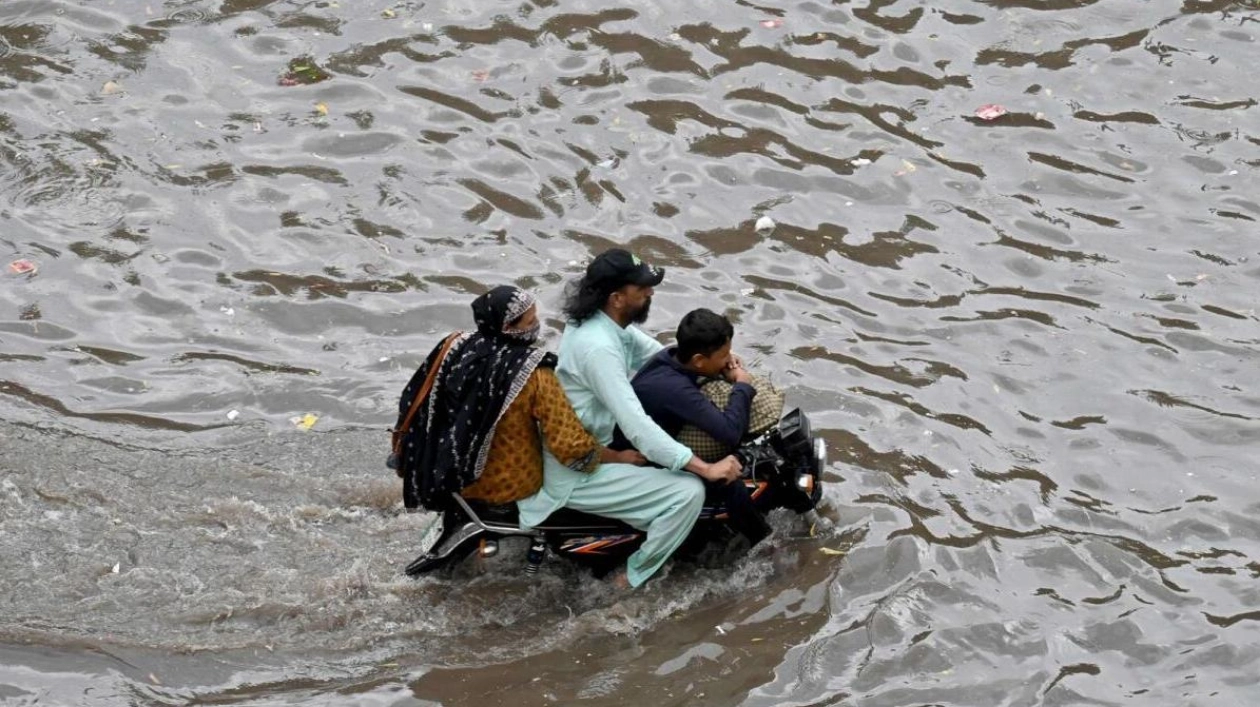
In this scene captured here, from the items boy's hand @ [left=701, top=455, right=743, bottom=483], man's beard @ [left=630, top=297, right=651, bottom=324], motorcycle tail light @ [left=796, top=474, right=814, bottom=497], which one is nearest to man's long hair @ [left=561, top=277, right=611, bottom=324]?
man's beard @ [left=630, top=297, right=651, bottom=324]

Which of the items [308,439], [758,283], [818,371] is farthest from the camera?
[758,283]

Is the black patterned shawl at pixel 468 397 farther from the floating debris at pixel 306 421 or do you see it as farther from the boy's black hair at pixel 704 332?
the floating debris at pixel 306 421

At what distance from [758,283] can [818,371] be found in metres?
1.05

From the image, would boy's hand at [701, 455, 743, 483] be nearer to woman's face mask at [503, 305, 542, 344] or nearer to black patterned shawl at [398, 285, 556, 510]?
black patterned shawl at [398, 285, 556, 510]

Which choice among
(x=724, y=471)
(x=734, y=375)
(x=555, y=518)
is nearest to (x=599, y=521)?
(x=555, y=518)

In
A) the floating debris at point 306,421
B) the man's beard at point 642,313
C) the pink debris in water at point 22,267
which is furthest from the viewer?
the pink debris in water at point 22,267

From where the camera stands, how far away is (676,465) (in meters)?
6.35

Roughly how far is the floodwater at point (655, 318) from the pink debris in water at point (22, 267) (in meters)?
0.03

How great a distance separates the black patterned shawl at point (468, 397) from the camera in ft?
20.4

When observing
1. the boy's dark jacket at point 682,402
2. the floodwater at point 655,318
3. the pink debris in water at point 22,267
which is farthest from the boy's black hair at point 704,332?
the pink debris in water at point 22,267

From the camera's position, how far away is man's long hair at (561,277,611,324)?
6.36 metres

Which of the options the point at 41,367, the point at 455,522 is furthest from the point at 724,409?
the point at 41,367

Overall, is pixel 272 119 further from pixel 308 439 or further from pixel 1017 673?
pixel 1017 673

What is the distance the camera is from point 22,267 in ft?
31.3
